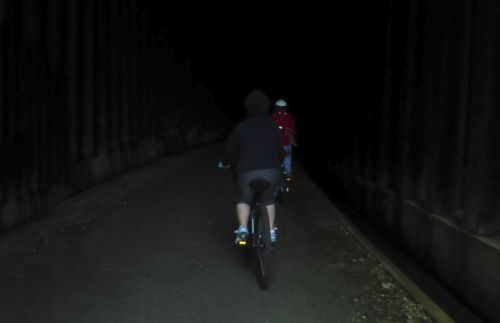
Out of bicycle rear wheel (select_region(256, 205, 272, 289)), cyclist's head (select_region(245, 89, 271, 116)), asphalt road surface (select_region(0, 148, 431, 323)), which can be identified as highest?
cyclist's head (select_region(245, 89, 271, 116))

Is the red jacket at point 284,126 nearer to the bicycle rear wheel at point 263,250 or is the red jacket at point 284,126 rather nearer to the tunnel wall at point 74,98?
the tunnel wall at point 74,98

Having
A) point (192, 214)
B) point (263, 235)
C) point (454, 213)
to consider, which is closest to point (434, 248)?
point (454, 213)

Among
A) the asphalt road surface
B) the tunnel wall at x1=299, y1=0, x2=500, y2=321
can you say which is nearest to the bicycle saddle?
the asphalt road surface

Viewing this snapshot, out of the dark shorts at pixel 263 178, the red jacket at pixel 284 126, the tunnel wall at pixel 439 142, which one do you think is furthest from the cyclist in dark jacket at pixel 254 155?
the red jacket at pixel 284 126

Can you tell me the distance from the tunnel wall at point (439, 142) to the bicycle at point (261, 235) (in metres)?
2.26

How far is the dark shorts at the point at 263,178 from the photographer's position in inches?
261

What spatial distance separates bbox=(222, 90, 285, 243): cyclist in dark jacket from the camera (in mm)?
6609

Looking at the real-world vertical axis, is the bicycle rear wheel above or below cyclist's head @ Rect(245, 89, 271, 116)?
below

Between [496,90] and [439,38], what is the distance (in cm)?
200

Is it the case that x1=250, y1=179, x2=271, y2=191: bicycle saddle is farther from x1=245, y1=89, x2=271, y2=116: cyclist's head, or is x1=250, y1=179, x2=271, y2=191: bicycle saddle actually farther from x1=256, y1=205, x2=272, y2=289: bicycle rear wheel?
x1=245, y1=89, x2=271, y2=116: cyclist's head

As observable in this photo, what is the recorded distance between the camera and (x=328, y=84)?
19.6 m

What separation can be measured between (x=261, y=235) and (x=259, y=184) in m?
0.51

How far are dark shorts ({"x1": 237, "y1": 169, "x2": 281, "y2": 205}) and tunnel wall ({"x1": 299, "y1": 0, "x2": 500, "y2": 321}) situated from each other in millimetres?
2256

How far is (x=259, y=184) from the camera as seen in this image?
6.48m
